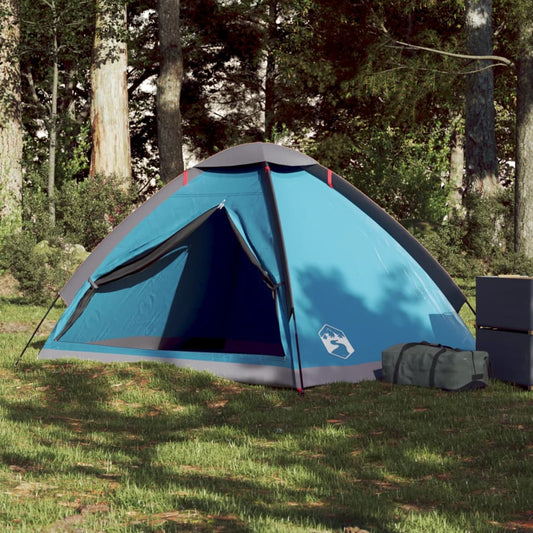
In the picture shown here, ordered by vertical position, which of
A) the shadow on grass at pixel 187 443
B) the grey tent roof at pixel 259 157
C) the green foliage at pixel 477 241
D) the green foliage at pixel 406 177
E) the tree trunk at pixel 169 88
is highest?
the tree trunk at pixel 169 88

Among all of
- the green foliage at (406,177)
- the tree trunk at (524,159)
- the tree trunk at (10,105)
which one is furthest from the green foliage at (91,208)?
the tree trunk at (524,159)

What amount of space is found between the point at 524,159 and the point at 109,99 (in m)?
7.94

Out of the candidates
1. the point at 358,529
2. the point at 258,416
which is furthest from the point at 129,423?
the point at 358,529

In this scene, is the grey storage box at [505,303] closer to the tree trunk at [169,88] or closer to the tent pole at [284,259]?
the tent pole at [284,259]

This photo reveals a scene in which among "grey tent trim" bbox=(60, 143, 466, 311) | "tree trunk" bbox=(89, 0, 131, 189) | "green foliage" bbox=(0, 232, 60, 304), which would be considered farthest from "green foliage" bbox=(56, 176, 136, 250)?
"grey tent trim" bbox=(60, 143, 466, 311)

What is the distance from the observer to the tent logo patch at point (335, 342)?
28.2ft

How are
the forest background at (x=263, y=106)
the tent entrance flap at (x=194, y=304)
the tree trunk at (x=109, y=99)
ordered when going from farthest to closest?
the tree trunk at (x=109, y=99) < the forest background at (x=263, y=106) < the tent entrance flap at (x=194, y=304)

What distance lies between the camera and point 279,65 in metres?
26.5

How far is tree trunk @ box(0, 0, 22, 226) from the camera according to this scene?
56.9 ft

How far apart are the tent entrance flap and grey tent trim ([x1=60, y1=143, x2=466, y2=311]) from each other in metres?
0.42

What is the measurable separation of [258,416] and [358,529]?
291 centimetres

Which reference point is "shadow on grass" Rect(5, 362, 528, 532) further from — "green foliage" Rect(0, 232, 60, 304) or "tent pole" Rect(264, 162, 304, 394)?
"green foliage" Rect(0, 232, 60, 304)

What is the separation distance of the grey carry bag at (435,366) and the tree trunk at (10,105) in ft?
35.2

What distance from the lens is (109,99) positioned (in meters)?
18.0
